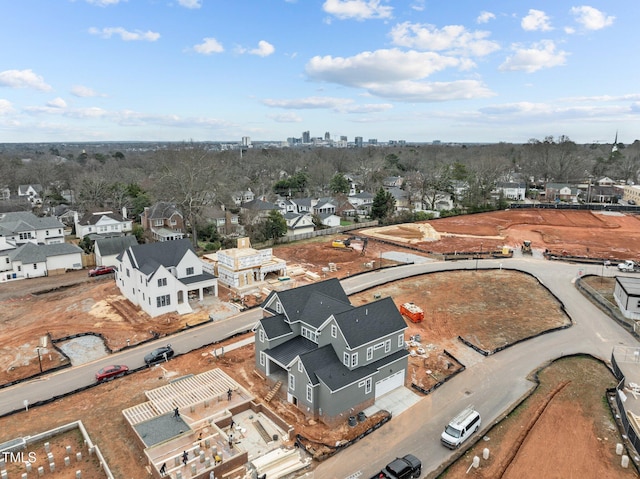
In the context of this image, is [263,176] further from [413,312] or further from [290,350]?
[290,350]

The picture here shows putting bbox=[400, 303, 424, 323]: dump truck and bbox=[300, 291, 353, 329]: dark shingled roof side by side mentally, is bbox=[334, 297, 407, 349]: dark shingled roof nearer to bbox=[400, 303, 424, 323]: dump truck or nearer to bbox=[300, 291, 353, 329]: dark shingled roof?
bbox=[300, 291, 353, 329]: dark shingled roof

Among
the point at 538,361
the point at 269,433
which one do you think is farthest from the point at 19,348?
the point at 538,361

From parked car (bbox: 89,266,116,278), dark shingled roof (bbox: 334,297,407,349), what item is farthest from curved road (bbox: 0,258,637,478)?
parked car (bbox: 89,266,116,278)

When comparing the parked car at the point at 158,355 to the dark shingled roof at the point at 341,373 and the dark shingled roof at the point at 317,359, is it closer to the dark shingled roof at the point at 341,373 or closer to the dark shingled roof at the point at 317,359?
the dark shingled roof at the point at 317,359

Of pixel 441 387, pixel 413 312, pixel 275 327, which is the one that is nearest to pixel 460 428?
pixel 441 387

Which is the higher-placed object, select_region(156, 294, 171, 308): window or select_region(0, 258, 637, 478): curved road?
select_region(156, 294, 171, 308): window

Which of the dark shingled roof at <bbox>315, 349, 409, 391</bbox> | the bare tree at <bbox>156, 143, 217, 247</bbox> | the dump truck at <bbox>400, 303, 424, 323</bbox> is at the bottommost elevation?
the dump truck at <bbox>400, 303, 424, 323</bbox>
